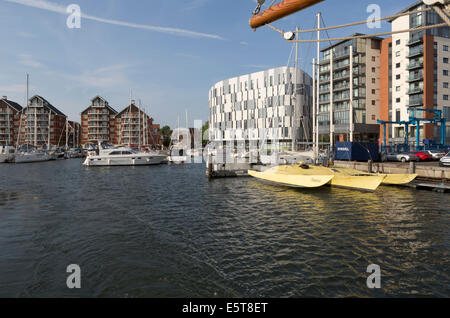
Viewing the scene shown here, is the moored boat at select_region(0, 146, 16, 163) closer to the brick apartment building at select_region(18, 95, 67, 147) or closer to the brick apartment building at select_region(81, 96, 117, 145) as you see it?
the brick apartment building at select_region(18, 95, 67, 147)

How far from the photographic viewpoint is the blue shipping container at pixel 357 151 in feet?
109

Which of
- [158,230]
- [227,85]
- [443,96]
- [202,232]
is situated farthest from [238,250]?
[227,85]

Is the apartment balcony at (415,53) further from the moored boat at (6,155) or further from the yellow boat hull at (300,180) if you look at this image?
the moored boat at (6,155)

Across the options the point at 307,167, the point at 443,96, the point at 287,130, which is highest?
the point at 443,96

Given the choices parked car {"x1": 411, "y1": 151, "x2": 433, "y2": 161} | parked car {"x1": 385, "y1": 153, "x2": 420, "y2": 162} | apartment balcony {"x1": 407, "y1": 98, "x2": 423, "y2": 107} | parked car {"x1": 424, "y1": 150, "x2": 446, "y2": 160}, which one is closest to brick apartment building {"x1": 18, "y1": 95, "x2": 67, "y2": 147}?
parked car {"x1": 385, "y1": 153, "x2": 420, "y2": 162}

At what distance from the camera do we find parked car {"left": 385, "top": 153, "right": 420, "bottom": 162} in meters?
34.2

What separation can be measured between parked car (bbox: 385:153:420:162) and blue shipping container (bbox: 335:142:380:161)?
2308 mm

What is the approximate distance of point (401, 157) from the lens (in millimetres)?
34812

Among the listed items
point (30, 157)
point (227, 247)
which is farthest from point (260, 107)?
point (227, 247)

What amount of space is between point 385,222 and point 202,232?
8226mm

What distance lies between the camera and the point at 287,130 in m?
89.4

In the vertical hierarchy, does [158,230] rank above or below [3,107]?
below

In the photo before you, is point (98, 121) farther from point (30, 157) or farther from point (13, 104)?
point (30, 157)

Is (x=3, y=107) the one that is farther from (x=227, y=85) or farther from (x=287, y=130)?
(x=287, y=130)
